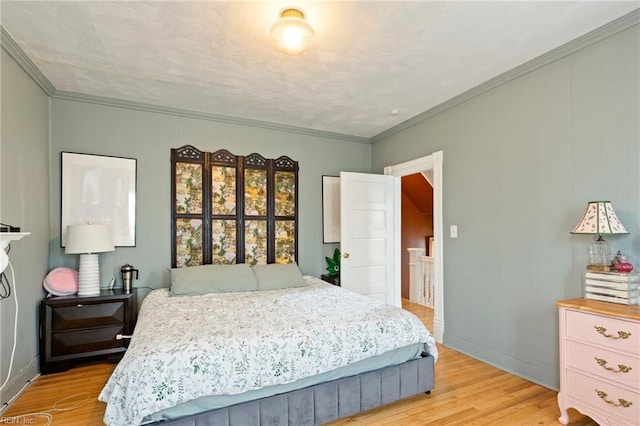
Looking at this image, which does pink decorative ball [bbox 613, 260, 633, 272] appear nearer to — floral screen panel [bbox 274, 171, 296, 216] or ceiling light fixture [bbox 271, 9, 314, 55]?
ceiling light fixture [bbox 271, 9, 314, 55]

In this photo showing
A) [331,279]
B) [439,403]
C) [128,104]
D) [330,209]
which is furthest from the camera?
[330,209]

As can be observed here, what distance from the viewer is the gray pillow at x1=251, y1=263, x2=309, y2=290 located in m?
3.54

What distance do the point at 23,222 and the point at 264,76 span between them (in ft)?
7.49

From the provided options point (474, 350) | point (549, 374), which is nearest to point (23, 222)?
point (474, 350)

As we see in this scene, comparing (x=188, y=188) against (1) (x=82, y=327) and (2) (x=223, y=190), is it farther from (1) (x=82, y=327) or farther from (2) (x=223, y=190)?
(1) (x=82, y=327)

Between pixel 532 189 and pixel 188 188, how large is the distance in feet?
11.2

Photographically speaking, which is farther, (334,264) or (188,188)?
(334,264)

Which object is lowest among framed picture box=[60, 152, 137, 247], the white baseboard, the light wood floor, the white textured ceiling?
the light wood floor

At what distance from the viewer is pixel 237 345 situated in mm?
1949

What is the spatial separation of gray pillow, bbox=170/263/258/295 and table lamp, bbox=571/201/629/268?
111 inches

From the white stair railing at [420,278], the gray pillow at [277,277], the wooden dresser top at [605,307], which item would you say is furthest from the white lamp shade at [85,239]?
the white stair railing at [420,278]

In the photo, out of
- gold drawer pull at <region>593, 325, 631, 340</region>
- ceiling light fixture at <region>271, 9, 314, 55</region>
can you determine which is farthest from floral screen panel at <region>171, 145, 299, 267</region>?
gold drawer pull at <region>593, 325, 631, 340</region>

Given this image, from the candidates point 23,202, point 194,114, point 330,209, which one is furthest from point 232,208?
point 23,202

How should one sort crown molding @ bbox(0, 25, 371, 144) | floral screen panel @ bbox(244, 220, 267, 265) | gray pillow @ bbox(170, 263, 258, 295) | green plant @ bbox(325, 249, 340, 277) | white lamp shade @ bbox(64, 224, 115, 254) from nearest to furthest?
crown molding @ bbox(0, 25, 371, 144)
white lamp shade @ bbox(64, 224, 115, 254)
gray pillow @ bbox(170, 263, 258, 295)
floral screen panel @ bbox(244, 220, 267, 265)
green plant @ bbox(325, 249, 340, 277)
